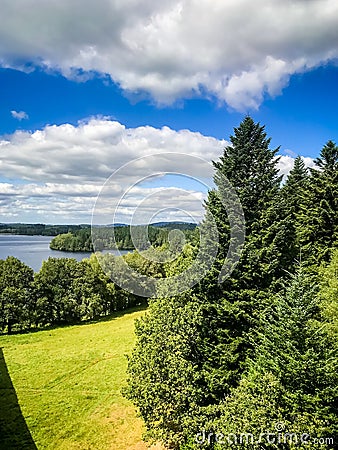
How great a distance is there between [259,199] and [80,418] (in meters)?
12.4

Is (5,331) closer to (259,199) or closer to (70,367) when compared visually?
(70,367)

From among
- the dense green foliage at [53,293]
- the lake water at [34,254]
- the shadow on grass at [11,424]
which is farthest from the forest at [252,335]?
the lake water at [34,254]

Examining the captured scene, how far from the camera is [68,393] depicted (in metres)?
16.9

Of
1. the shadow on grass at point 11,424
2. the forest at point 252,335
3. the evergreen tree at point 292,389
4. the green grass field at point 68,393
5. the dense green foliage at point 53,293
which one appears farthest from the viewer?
the dense green foliage at point 53,293

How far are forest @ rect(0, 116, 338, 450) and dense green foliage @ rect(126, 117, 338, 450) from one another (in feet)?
0.12

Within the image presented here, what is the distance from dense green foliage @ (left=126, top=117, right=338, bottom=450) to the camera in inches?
337

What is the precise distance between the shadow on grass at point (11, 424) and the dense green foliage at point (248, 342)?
548cm

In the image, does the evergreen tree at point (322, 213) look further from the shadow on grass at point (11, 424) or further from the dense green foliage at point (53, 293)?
the dense green foliage at point (53, 293)

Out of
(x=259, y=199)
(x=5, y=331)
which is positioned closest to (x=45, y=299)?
(x=5, y=331)

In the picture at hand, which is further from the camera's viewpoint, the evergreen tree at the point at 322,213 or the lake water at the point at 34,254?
the lake water at the point at 34,254

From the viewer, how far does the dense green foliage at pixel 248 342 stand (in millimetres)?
8570

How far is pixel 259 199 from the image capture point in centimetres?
1280

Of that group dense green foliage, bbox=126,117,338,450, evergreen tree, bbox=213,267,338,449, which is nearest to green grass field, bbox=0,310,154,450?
dense green foliage, bbox=126,117,338,450

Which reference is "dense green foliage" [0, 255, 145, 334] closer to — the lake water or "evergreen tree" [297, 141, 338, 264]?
the lake water
